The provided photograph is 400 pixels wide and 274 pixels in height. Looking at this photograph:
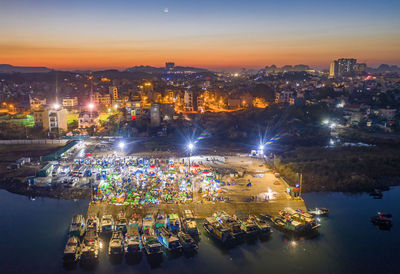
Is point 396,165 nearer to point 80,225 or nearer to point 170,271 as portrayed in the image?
point 170,271

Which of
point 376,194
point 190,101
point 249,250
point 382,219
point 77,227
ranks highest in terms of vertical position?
point 190,101

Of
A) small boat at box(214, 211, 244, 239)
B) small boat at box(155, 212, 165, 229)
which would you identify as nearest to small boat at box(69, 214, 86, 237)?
small boat at box(155, 212, 165, 229)

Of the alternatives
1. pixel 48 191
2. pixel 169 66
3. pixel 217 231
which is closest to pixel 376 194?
pixel 217 231

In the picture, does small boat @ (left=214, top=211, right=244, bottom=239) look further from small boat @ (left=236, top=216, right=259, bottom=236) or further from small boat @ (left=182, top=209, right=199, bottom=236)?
small boat @ (left=182, top=209, right=199, bottom=236)

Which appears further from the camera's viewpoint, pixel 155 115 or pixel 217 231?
pixel 155 115

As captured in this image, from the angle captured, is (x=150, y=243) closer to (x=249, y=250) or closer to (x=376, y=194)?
(x=249, y=250)

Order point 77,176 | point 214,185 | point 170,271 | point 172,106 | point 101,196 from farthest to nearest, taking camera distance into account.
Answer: point 172,106 < point 77,176 < point 214,185 < point 101,196 < point 170,271

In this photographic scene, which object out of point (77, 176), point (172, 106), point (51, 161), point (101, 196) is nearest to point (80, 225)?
point (101, 196)
